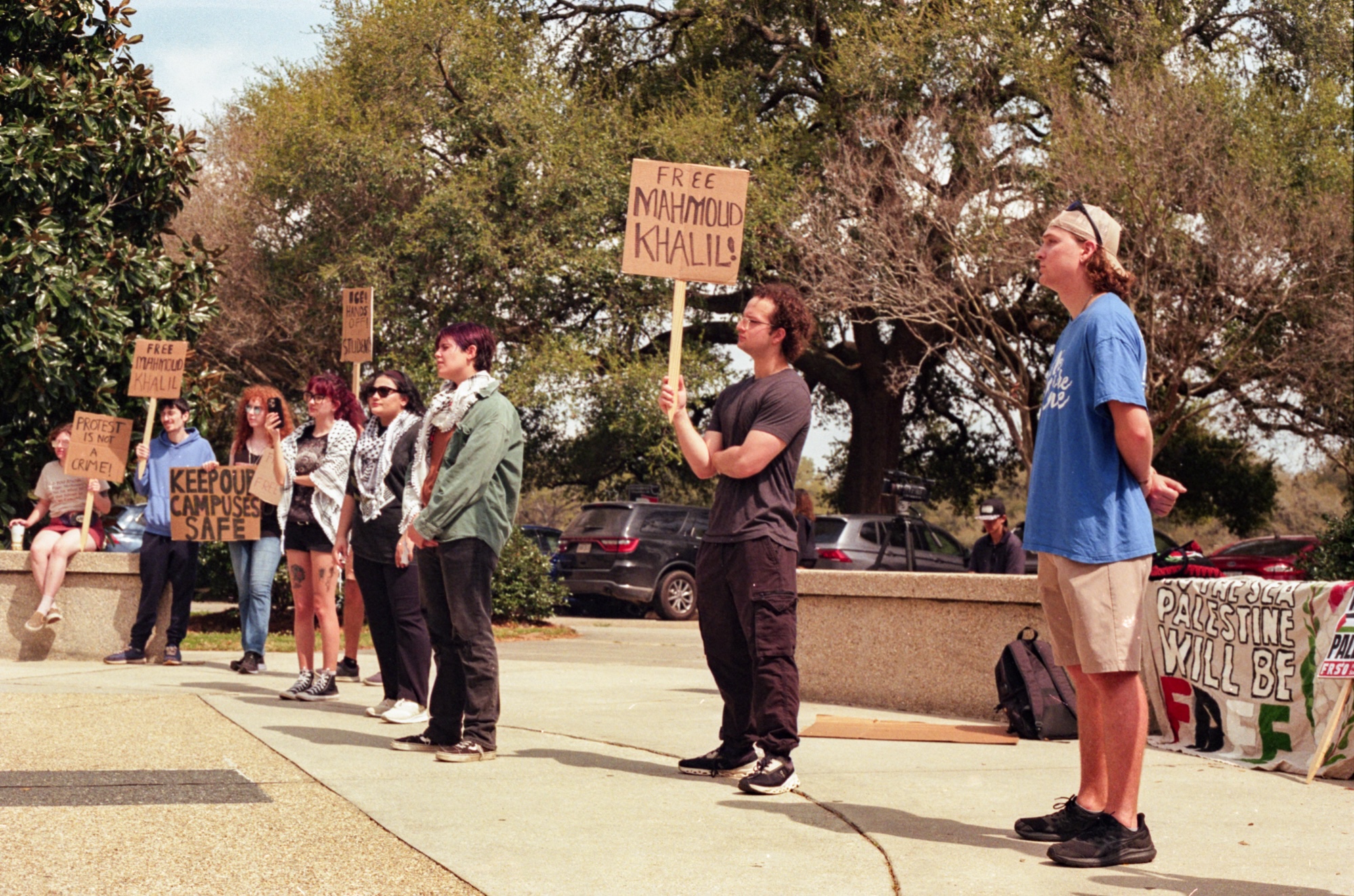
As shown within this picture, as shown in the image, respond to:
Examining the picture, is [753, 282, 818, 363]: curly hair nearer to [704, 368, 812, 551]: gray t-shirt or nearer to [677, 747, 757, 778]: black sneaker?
[704, 368, 812, 551]: gray t-shirt

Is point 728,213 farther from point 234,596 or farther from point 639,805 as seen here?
point 234,596

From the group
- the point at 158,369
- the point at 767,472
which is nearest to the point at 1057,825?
the point at 767,472

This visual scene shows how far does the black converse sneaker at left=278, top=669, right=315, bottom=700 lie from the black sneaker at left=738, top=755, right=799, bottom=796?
3.68 m

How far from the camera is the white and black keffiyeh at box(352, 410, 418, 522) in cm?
761

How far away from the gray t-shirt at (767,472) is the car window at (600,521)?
1551cm

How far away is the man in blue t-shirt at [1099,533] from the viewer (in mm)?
4551

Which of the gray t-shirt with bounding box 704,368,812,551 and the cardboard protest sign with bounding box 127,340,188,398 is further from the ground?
the cardboard protest sign with bounding box 127,340,188,398

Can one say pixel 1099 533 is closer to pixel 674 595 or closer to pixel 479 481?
pixel 479 481

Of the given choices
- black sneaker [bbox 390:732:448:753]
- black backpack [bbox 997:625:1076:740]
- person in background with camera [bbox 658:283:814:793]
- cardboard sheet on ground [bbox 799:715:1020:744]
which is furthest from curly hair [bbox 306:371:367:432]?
black backpack [bbox 997:625:1076:740]

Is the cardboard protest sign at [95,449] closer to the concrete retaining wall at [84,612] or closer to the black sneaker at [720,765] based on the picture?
the concrete retaining wall at [84,612]

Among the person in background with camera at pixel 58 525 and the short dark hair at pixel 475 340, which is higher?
the short dark hair at pixel 475 340

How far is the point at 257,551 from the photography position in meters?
10.1

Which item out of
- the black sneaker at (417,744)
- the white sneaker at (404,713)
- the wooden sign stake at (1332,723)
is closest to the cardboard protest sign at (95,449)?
the white sneaker at (404,713)

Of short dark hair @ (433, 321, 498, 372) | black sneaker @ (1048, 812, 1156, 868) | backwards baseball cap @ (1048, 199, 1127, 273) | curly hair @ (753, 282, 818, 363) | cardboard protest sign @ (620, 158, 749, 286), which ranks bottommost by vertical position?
black sneaker @ (1048, 812, 1156, 868)
